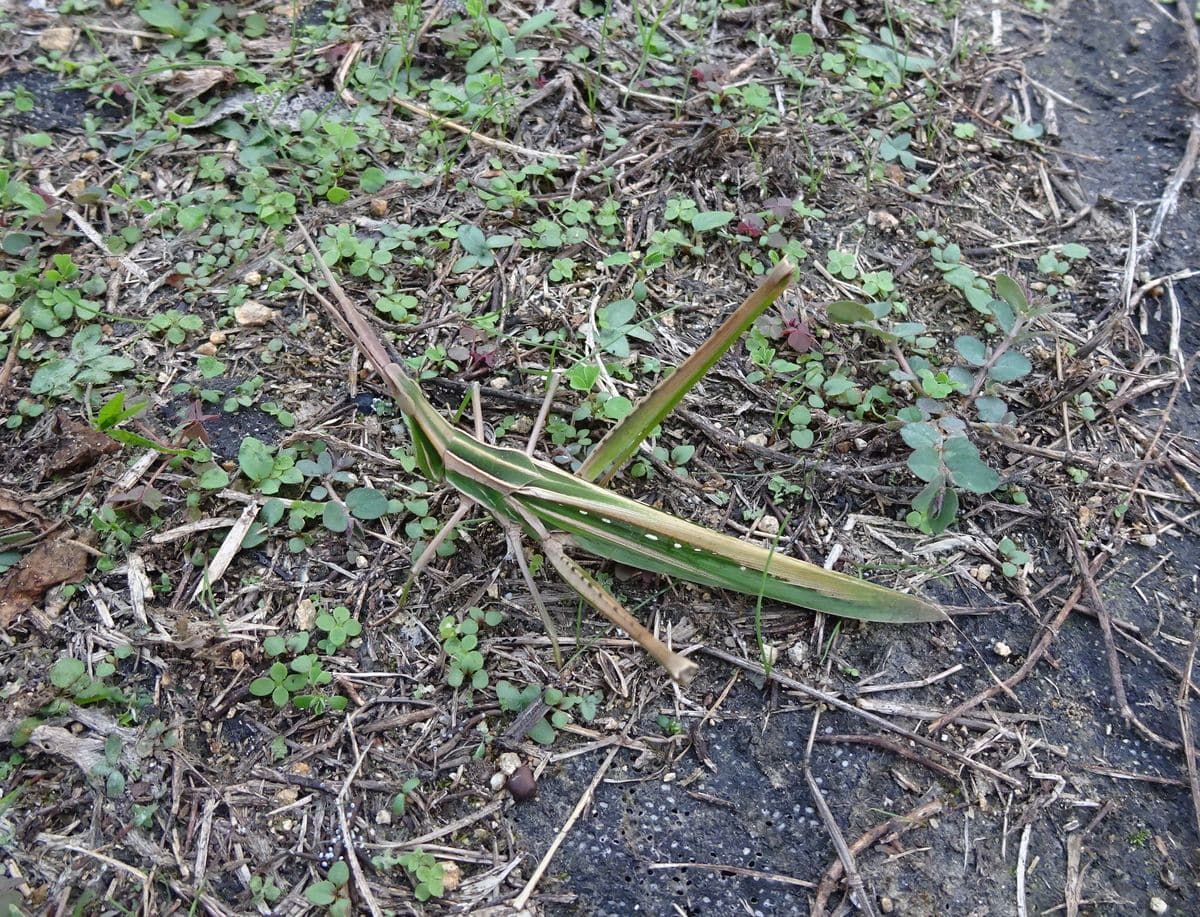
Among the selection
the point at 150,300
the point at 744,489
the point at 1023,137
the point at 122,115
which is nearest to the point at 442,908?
the point at 744,489

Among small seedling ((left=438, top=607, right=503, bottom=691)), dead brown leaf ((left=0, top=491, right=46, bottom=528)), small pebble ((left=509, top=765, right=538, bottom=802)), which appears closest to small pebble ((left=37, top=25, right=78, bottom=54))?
dead brown leaf ((left=0, top=491, right=46, bottom=528))

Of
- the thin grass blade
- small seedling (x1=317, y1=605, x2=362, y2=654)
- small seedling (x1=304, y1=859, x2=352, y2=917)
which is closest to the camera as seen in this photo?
small seedling (x1=304, y1=859, x2=352, y2=917)

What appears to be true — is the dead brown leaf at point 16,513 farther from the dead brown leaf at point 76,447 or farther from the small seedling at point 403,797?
the small seedling at point 403,797

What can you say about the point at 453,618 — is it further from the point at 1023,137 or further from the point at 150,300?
the point at 1023,137

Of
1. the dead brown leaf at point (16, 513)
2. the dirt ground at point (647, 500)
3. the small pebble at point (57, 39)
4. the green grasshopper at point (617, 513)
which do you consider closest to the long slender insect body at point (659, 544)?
the green grasshopper at point (617, 513)

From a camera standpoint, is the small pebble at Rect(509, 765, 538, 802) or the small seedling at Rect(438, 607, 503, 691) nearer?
the small pebble at Rect(509, 765, 538, 802)

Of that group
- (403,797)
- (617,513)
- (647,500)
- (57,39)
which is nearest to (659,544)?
(617,513)

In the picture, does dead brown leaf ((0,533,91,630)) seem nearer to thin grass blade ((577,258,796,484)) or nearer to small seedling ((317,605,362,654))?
small seedling ((317,605,362,654))

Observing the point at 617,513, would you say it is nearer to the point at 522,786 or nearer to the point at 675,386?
the point at 675,386
